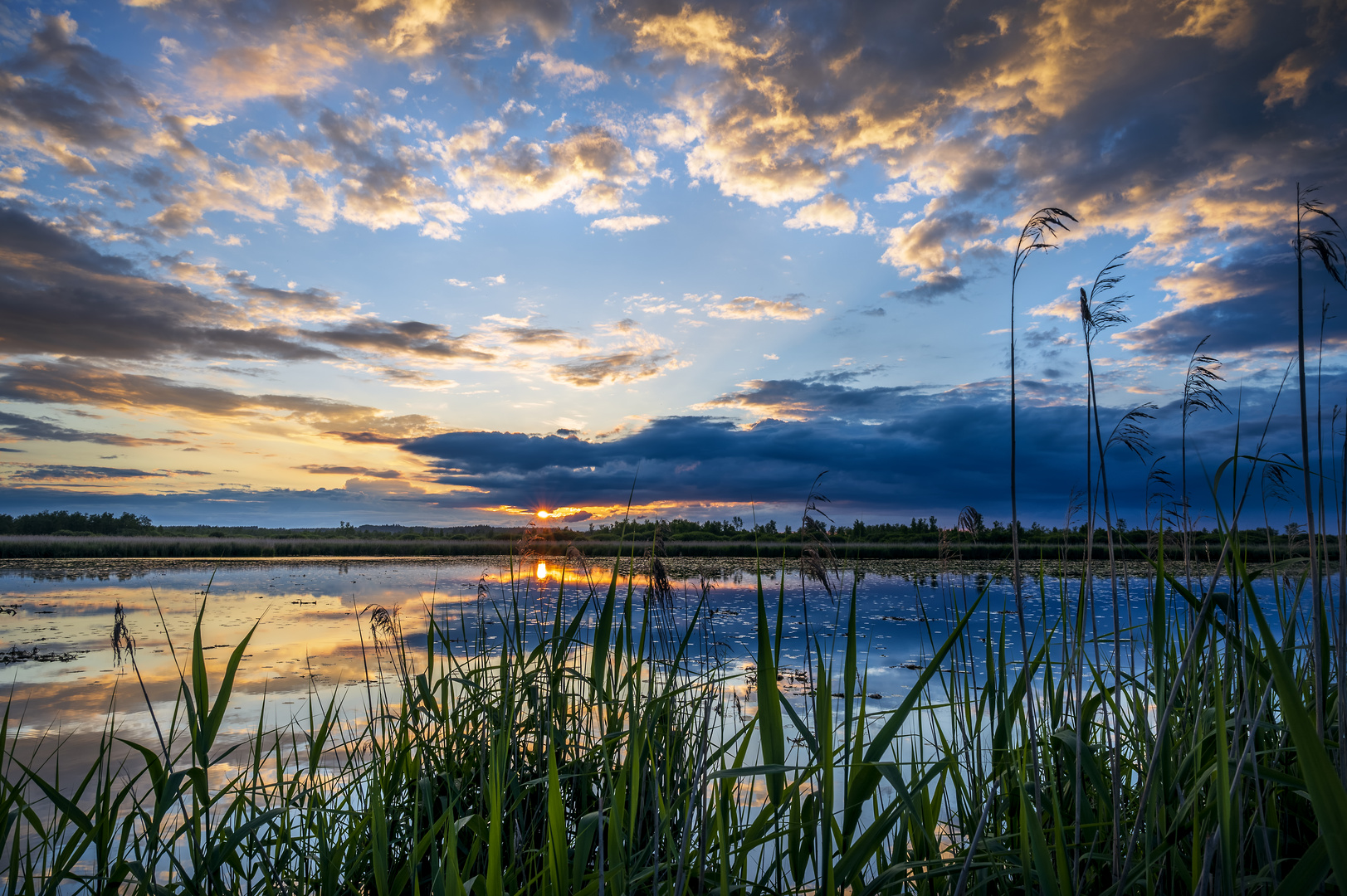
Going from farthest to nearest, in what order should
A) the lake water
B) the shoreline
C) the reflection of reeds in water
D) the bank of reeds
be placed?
the bank of reeds, the shoreline, the lake water, the reflection of reeds in water

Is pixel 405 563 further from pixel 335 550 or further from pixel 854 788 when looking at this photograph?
pixel 854 788

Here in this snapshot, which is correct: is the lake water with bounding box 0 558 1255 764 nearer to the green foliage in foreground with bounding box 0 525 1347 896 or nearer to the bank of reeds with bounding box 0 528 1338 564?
the green foliage in foreground with bounding box 0 525 1347 896

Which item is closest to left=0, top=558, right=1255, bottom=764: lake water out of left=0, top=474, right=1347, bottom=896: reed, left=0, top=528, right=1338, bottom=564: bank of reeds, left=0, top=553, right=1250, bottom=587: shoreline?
left=0, top=553, right=1250, bottom=587: shoreline

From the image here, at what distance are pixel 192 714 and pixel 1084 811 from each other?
3617mm

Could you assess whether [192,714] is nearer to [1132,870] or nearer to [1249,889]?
[1132,870]

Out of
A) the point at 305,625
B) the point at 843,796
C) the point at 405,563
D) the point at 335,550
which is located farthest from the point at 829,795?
the point at 335,550

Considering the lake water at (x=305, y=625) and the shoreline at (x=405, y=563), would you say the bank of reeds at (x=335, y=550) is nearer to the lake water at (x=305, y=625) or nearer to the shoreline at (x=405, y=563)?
the shoreline at (x=405, y=563)

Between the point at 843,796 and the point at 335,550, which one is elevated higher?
the point at 843,796

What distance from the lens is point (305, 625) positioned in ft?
42.5

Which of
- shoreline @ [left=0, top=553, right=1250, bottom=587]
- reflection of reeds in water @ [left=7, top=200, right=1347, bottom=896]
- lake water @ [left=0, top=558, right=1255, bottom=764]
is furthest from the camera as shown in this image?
shoreline @ [left=0, top=553, right=1250, bottom=587]

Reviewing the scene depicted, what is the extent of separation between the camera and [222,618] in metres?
13.4

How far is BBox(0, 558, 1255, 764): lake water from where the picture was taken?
7.19 m

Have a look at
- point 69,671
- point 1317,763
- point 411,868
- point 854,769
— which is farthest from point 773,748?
point 69,671

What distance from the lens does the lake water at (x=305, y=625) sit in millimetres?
7191
